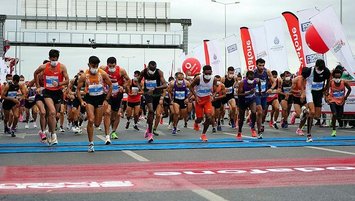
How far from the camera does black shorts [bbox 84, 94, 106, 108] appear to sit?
12.6 metres

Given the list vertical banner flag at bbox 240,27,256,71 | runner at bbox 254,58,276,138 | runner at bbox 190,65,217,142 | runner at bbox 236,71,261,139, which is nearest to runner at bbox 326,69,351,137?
runner at bbox 254,58,276,138

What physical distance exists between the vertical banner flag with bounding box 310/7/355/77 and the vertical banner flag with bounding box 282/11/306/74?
2.69 m

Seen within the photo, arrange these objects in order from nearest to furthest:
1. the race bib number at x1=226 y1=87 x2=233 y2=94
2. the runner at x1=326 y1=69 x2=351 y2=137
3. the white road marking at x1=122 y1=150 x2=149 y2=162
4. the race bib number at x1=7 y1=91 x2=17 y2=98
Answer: the white road marking at x1=122 y1=150 x2=149 y2=162 < the runner at x1=326 y1=69 x2=351 y2=137 < the race bib number at x1=7 y1=91 x2=17 y2=98 < the race bib number at x1=226 y1=87 x2=233 y2=94

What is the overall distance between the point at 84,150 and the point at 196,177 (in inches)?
195

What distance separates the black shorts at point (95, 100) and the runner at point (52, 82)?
1213 millimetres

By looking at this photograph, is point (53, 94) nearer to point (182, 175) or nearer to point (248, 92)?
point (248, 92)

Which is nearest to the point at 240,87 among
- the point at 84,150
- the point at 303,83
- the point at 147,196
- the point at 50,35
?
the point at 303,83

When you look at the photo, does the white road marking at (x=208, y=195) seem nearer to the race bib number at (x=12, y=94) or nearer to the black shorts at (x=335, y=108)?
the black shorts at (x=335, y=108)

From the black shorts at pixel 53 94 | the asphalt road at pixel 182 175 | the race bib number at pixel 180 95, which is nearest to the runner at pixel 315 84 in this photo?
the asphalt road at pixel 182 175

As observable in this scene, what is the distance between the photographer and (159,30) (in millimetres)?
55719

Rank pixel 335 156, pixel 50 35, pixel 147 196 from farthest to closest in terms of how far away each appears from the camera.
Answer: pixel 50 35 → pixel 335 156 → pixel 147 196

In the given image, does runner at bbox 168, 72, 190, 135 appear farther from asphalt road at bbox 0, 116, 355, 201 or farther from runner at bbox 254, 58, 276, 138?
asphalt road at bbox 0, 116, 355, 201

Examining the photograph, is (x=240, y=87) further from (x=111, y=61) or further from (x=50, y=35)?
(x=50, y=35)

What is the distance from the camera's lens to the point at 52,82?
13555 millimetres
